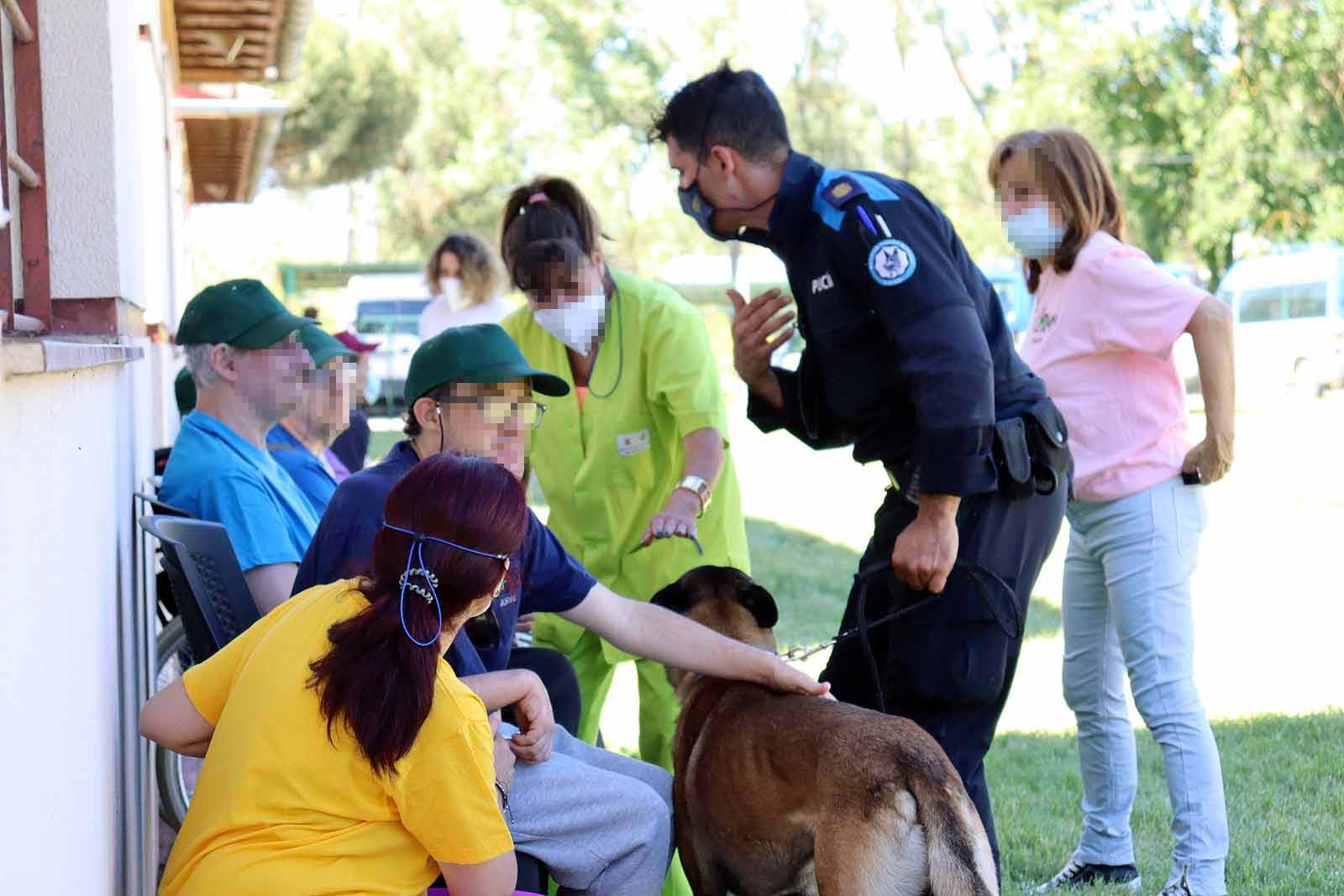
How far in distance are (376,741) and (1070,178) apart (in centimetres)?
255

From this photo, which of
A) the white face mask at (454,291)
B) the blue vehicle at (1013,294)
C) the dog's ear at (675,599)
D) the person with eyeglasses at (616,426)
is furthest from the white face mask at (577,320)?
the blue vehicle at (1013,294)

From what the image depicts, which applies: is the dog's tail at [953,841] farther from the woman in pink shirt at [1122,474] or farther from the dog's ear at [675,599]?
the woman in pink shirt at [1122,474]

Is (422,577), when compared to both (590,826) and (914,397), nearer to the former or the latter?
(590,826)

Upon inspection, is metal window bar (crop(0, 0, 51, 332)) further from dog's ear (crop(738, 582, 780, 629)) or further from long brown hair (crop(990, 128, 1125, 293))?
long brown hair (crop(990, 128, 1125, 293))

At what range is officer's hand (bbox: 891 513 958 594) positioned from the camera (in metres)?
2.89

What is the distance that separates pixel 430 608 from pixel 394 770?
9.2 inches

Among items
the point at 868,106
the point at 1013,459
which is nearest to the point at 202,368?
the point at 1013,459

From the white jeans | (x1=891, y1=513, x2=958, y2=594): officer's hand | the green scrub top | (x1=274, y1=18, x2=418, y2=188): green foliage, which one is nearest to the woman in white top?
the green scrub top

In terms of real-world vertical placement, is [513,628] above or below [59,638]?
below

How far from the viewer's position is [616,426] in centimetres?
401

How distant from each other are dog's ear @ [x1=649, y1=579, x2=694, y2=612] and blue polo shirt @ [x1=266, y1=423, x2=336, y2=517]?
1240 mm

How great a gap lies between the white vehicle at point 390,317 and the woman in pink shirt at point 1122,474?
21.9 meters

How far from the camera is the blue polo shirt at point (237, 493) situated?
3197mm

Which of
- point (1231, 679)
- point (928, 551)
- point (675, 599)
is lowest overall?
point (1231, 679)
